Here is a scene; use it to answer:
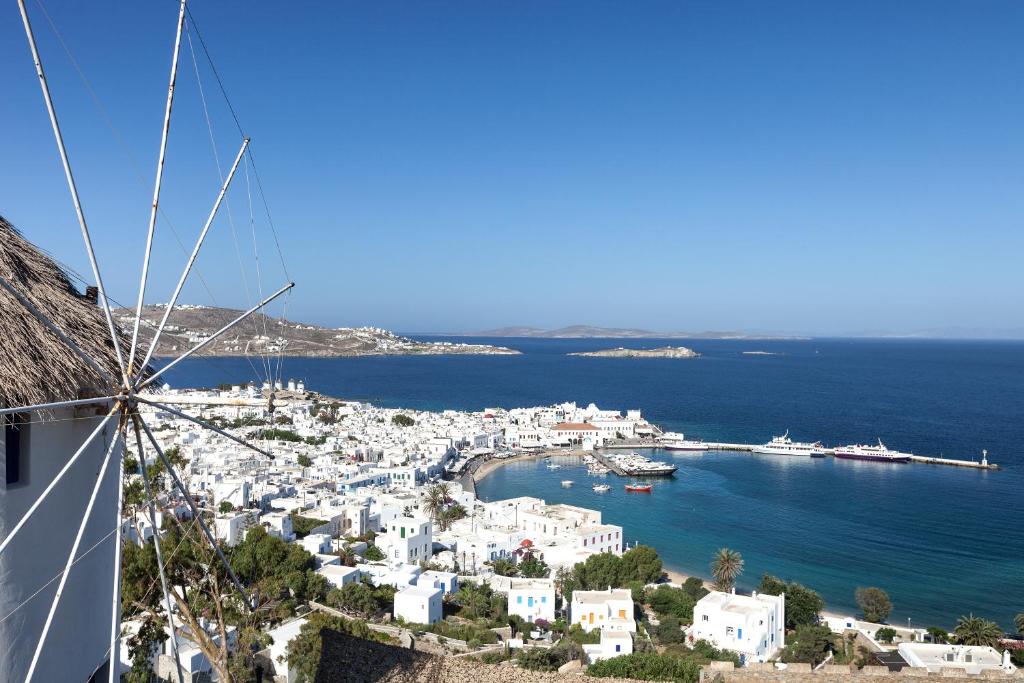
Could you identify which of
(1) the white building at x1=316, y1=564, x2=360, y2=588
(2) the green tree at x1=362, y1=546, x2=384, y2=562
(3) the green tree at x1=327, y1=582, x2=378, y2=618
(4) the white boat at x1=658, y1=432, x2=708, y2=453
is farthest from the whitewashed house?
(4) the white boat at x1=658, y1=432, x2=708, y2=453

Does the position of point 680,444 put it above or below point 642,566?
below

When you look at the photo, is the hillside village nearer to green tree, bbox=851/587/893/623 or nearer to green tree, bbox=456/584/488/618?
green tree, bbox=456/584/488/618

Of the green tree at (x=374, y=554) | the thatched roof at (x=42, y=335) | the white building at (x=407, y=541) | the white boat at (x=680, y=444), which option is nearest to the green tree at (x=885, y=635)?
the white building at (x=407, y=541)

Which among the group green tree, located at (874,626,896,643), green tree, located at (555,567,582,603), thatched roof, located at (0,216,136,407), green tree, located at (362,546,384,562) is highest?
thatched roof, located at (0,216,136,407)

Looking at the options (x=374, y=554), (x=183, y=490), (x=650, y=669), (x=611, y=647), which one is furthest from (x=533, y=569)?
(x=183, y=490)

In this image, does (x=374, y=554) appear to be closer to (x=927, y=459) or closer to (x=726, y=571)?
(x=726, y=571)

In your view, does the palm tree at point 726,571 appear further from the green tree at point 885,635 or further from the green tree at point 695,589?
the green tree at point 885,635

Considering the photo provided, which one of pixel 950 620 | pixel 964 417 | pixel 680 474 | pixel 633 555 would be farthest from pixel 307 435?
pixel 964 417
